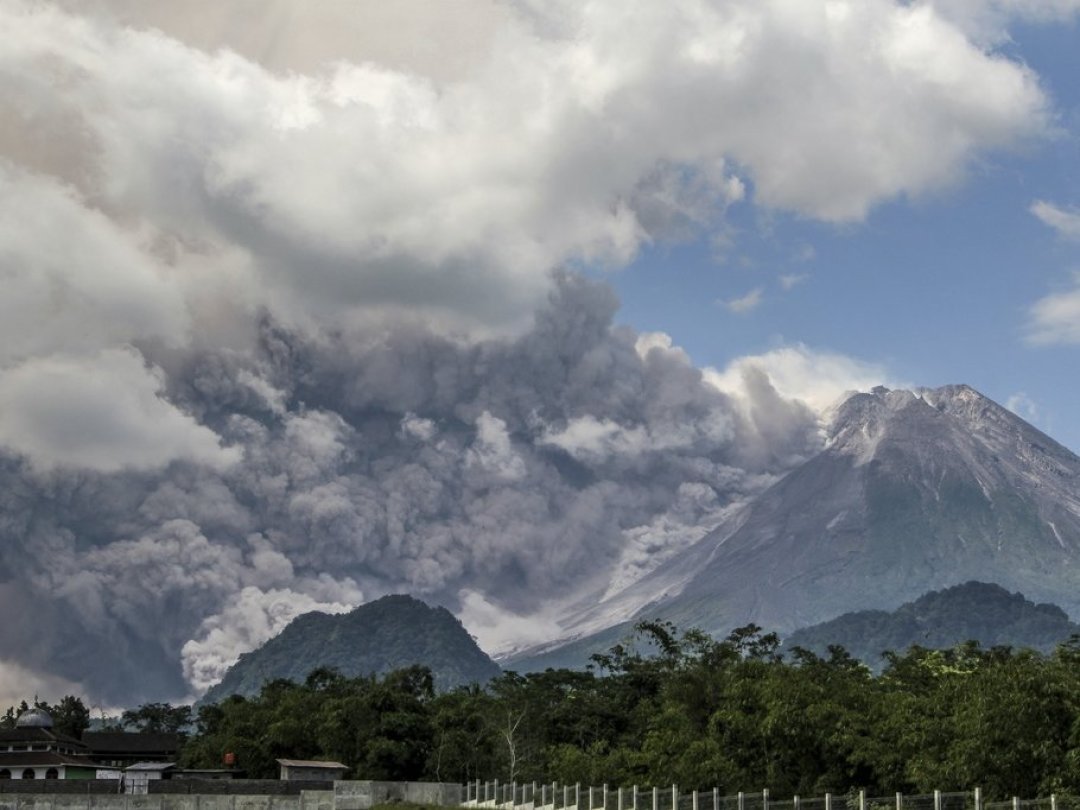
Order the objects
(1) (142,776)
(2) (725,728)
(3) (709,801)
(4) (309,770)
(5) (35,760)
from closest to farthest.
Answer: (3) (709,801), (2) (725,728), (4) (309,770), (1) (142,776), (5) (35,760)

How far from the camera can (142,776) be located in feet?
482

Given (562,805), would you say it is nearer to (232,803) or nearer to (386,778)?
(232,803)

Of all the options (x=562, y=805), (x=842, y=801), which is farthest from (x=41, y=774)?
(x=842, y=801)

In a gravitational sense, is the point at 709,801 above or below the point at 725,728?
below

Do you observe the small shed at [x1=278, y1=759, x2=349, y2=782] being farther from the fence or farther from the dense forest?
the fence

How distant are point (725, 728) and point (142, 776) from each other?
77151mm

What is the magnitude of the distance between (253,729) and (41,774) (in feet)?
86.6

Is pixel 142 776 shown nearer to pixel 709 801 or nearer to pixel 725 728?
pixel 725 728

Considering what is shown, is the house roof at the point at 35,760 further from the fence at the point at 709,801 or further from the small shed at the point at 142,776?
the fence at the point at 709,801

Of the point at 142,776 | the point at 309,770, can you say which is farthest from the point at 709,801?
the point at 142,776

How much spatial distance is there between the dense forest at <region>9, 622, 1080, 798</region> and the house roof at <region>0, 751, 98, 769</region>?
1772 centimetres

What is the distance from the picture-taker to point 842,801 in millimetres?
63969

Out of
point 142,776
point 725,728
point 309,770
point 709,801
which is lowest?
point 142,776

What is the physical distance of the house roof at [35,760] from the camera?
167250mm
